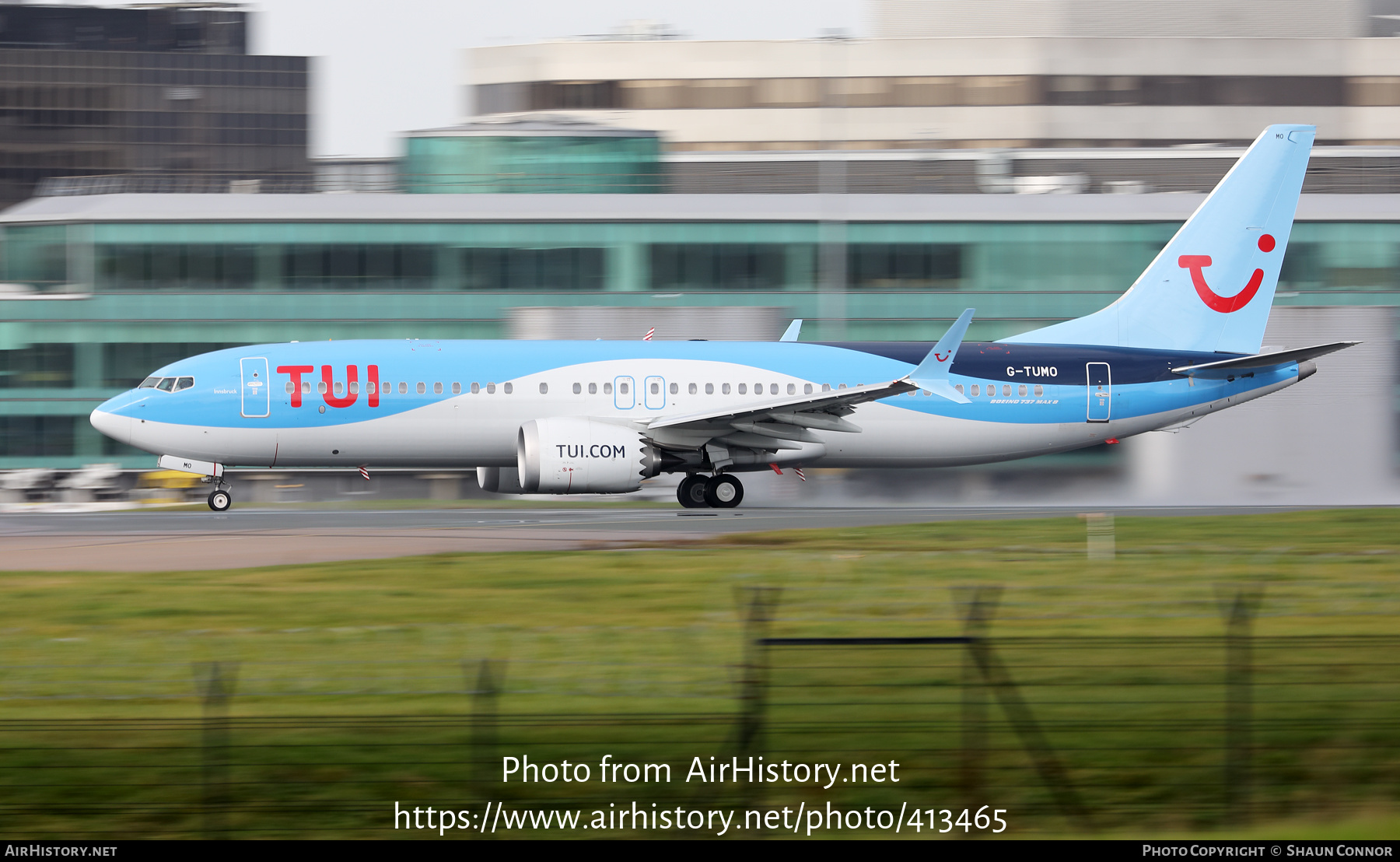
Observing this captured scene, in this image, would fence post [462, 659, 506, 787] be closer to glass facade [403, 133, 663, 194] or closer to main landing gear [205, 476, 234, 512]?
main landing gear [205, 476, 234, 512]

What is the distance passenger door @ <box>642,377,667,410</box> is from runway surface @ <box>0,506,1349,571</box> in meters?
2.41

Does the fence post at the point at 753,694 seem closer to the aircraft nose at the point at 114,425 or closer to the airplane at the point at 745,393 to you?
the airplane at the point at 745,393

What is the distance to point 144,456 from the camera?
48844 millimetres

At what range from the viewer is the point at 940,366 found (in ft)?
115

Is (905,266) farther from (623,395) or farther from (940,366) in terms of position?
(623,395)

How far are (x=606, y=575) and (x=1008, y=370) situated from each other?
18.2 meters

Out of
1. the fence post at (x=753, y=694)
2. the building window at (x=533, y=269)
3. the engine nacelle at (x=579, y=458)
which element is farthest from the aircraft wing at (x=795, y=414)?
the fence post at (x=753, y=694)

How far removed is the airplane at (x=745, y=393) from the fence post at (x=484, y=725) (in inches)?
880

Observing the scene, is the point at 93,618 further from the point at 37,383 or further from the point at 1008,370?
the point at 37,383

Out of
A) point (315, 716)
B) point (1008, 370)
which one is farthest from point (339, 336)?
point (315, 716)

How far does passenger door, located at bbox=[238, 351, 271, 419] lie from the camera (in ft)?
110

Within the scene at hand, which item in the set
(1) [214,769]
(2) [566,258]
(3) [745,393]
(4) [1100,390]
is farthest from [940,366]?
(1) [214,769]

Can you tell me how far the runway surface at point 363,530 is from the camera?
23.7m

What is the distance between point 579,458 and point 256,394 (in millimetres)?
7146
